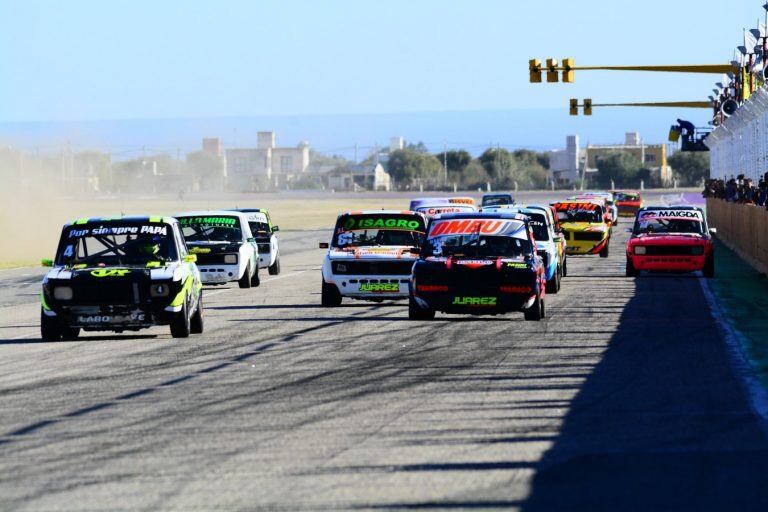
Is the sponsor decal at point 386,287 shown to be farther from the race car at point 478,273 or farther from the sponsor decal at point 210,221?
the sponsor decal at point 210,221

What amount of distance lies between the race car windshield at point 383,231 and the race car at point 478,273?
2527 mm

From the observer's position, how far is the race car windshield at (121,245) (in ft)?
63.0

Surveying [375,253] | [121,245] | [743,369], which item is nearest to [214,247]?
[375,253]

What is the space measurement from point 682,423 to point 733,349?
6.09 meters

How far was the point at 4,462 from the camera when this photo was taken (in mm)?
10172

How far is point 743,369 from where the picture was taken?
50.6 feet

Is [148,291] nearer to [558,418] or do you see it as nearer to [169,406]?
[169,406]

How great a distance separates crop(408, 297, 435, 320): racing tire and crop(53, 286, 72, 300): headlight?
4666mm

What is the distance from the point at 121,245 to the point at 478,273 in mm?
4458

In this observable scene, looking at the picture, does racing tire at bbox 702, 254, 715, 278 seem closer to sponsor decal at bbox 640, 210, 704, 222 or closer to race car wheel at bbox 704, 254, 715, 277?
race car wheel at bbox 704, 254, 715, 277

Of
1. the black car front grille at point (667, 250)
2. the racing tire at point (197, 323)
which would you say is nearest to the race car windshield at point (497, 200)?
the black car front grille at point (667, 250)

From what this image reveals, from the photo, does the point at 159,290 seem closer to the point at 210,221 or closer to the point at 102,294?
the point at 102,294

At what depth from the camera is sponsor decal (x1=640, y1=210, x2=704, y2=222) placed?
33438mm

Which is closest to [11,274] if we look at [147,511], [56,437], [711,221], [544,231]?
[544,231]
